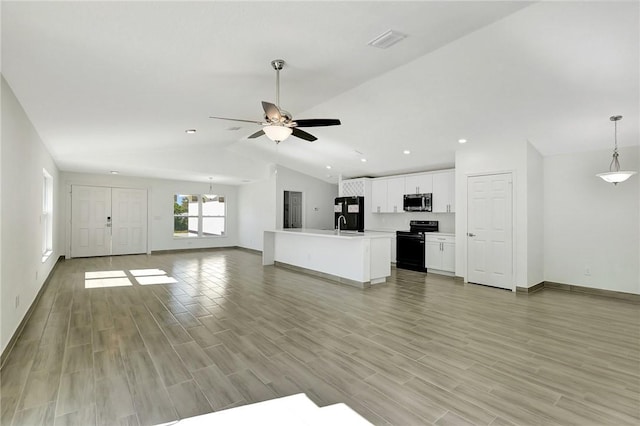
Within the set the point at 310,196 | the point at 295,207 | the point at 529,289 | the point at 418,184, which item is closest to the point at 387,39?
the point at 529,289

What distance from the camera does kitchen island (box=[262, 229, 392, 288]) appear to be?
18.1ft

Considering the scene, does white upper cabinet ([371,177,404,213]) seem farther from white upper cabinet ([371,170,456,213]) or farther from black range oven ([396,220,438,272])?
black range oven ([396,220,438,272])

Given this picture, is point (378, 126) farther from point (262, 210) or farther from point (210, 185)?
point (210, 185)

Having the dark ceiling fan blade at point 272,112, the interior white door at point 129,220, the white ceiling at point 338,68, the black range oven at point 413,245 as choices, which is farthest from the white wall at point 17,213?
the black range oven at point 413,245

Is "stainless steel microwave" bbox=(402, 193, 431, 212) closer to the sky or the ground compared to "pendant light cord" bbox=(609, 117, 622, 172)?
closer to the ground

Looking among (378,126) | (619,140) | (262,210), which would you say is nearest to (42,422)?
(378,126)

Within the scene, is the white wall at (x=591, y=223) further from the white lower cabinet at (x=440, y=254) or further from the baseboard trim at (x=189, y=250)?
the baseboard trim at (x=189, y=250)

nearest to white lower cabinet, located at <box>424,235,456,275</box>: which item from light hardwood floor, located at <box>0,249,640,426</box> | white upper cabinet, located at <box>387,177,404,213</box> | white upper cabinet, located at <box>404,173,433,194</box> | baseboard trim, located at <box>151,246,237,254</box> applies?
white upper cabinet, located at <box>404,173,433,194</box>

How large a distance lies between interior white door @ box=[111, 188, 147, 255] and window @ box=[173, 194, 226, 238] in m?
0.91

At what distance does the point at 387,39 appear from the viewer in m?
2.65

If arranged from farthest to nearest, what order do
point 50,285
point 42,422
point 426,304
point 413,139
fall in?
1. point 413,139
2. point 50,285
3. point 426,304
4. point 42,422

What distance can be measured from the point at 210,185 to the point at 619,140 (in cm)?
1020

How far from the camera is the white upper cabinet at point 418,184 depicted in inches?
282

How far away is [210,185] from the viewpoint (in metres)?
10.6
